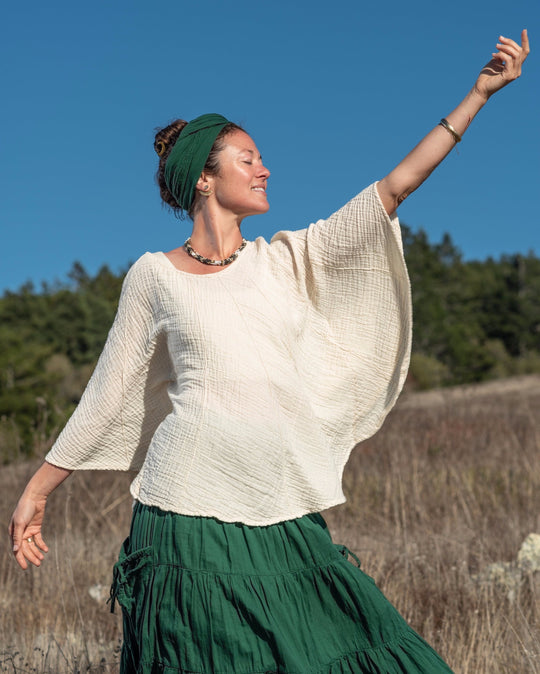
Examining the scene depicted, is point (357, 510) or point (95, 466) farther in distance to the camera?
point (357, 510)

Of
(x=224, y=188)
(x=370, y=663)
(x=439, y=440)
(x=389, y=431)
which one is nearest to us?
(x=370, y=663)

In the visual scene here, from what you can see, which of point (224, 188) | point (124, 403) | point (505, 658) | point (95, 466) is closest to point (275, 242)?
point (224, 188)

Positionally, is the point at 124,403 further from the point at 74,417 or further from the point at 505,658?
the point at 505,658

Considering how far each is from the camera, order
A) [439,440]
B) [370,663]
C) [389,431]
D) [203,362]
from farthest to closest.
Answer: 1. [389,431]
2. [439,440]
3. [203,362]
4. [370,663]

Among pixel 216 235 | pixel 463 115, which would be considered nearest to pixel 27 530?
pixel 216 235

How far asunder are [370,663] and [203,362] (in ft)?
2.73

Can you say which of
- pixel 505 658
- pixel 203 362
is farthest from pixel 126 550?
pixel 505 658

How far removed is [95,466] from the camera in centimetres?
223

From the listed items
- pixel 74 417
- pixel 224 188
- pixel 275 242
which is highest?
pixel 224 188

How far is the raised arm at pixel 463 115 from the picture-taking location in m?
1.85

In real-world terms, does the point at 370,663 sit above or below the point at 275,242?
below

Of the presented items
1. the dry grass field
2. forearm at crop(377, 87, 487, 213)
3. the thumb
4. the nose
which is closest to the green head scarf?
the nose

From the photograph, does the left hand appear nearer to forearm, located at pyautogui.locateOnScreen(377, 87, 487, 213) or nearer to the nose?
forearm, located at pyautogui.locateOnScreen(377, 87, 487, 213)

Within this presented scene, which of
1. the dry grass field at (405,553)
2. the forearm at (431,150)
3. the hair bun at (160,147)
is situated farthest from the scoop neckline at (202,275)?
the dry grass field at (405,553)
